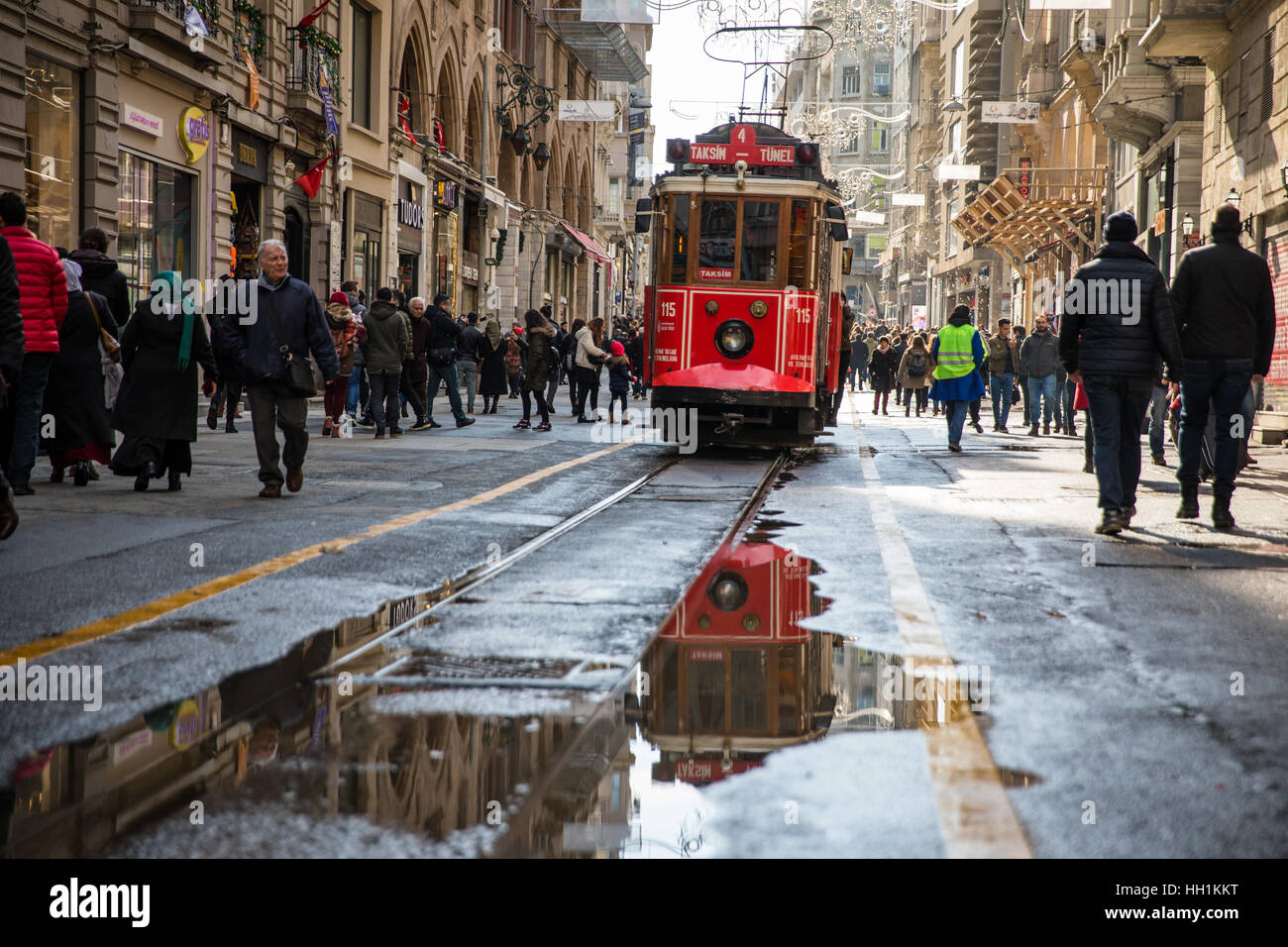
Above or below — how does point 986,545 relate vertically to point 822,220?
below

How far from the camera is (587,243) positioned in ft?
181

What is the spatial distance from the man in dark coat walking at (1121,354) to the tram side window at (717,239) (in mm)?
7058

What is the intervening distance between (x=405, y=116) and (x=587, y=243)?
69.1 ft

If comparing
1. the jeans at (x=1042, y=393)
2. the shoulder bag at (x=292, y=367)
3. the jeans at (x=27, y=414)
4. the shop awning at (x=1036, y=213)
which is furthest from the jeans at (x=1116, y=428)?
the shop awning at (x=1036, y=213)

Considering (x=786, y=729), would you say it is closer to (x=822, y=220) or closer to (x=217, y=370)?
(x=217, y=370)

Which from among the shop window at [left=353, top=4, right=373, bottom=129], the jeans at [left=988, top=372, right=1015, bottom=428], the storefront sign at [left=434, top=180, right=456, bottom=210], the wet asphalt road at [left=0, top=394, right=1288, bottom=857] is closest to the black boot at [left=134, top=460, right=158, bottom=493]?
the wet asphalt road at [left=0, top=394, right=1288, bottom=857]

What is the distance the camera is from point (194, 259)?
2311cm

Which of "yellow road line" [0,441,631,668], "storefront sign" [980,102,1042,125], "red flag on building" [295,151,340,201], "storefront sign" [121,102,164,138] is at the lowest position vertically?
"yellow road line" [0,441,631,668]

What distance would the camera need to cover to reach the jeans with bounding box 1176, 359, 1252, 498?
962cm

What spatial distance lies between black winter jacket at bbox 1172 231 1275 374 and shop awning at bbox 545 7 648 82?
37188 mm

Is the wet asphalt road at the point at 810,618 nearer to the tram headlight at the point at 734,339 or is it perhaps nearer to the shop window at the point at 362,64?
the tram headlight at the point at 734,339

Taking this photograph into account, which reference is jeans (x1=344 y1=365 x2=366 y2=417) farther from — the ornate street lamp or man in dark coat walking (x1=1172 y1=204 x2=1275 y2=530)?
the ornate street lamp

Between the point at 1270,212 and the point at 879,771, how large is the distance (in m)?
20.0

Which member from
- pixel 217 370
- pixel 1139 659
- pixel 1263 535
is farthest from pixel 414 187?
pixel 1139 659
